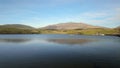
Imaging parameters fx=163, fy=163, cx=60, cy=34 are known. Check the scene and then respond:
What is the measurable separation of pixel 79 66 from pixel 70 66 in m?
1.26

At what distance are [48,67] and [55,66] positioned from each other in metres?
1.17

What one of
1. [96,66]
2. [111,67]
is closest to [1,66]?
[96,66]

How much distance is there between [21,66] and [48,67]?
3.83 metres

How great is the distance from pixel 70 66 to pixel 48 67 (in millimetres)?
3173

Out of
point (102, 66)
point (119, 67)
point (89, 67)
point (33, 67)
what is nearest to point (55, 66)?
point (33, 67)

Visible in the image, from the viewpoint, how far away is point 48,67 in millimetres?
21734

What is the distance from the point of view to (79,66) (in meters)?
22.8

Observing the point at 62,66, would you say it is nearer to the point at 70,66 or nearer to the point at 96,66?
the point at 70,66

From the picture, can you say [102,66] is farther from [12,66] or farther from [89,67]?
[12,66]

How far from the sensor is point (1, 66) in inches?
880

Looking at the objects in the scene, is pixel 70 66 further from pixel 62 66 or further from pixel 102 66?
pixel 102 66

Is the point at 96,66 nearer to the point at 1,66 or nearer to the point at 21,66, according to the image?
the point at 21,66

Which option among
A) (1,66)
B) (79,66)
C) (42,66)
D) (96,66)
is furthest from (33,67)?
(96,66)

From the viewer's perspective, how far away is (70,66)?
896 inches
